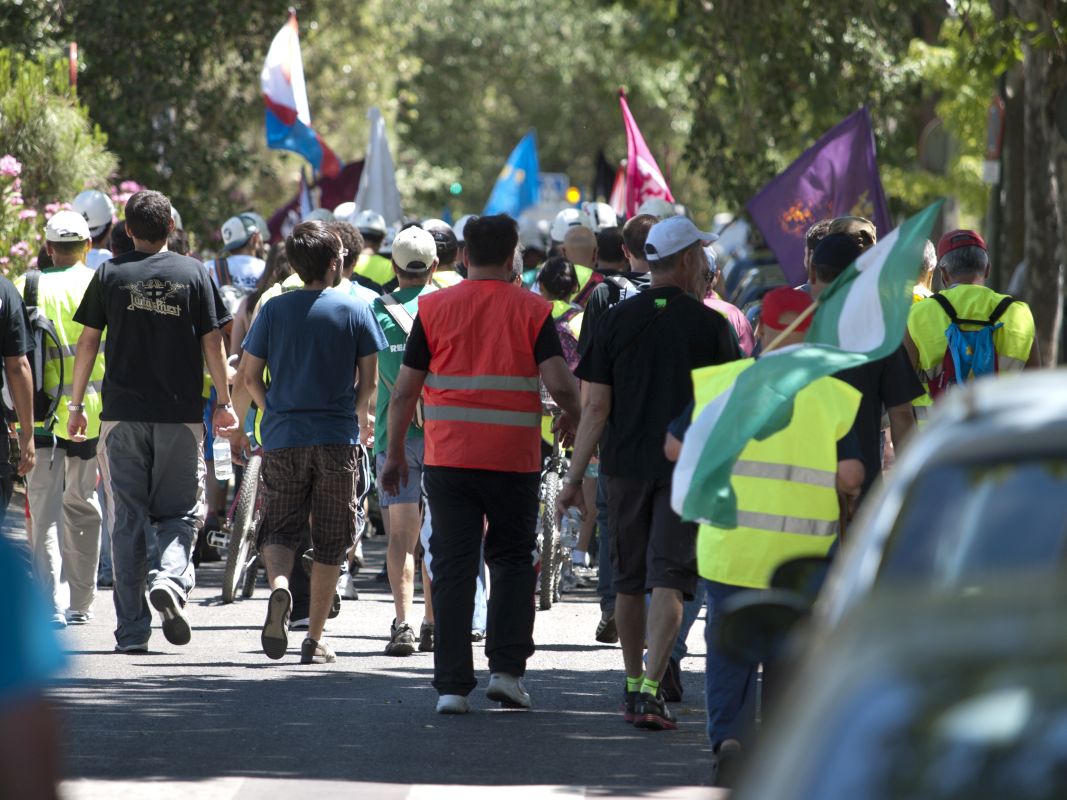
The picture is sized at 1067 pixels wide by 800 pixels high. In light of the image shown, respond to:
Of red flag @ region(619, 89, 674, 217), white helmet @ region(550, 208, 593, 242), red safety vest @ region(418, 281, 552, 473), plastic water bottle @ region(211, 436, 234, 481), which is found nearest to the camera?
red safety vest @ region(418, 281, 552, 473)

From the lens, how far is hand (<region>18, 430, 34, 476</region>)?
992 centimetres

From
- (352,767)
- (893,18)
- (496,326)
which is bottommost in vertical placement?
(352,767)

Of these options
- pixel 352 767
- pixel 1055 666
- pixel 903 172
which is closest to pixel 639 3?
pixel 903 172

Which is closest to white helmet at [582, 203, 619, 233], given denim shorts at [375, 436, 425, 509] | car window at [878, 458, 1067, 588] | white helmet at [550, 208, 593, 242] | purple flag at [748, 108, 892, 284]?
white helmet at [550, 208, 593, 242]

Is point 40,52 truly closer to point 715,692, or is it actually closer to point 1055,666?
point 715,692

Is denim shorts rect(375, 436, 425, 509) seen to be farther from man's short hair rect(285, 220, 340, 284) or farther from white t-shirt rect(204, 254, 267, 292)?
white t-shirt rect(204, 254, 267, 292)

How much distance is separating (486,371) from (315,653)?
6.58 ft

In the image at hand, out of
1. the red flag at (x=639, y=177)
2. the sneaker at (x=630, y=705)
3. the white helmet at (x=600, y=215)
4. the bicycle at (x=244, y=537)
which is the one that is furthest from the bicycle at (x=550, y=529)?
the red flag at (x=639, y=177)

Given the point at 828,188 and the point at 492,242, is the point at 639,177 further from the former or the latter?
the point at 492,242

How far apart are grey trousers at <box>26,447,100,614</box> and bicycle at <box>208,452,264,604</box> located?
1037mm

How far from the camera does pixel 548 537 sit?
11617mm

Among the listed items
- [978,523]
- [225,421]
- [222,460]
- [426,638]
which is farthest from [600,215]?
[978,523]

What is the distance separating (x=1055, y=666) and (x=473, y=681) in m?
5.79

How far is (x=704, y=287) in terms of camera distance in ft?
27.3
